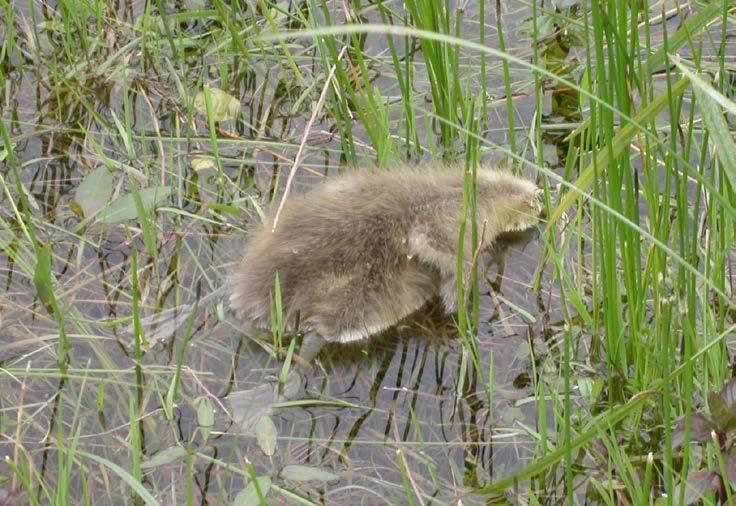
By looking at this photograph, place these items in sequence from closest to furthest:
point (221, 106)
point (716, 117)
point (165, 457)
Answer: point (716, 117) < point (165, 457) < point (221, 106)

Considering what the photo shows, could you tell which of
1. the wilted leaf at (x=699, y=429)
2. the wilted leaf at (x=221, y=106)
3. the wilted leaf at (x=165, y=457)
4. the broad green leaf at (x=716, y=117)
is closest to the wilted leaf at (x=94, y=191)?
the wilted leaf at (x=221, y=106)

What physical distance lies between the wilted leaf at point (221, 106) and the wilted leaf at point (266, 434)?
3.75 feet

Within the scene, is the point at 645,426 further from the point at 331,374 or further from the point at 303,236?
the point at 303,236

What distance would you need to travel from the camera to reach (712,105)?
1631mm

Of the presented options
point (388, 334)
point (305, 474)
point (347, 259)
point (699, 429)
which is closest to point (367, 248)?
point (347, 259)

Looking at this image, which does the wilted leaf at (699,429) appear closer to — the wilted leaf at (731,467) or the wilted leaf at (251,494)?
the wilted leaf at (731,467)

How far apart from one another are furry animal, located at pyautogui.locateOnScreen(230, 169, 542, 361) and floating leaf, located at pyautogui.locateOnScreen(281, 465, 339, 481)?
40cm

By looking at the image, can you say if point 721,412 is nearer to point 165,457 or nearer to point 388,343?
point 388,343

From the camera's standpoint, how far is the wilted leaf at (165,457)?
90.2 inches

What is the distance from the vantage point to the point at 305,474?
227cm

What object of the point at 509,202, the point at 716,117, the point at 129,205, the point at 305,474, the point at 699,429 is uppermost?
the point at 716,117

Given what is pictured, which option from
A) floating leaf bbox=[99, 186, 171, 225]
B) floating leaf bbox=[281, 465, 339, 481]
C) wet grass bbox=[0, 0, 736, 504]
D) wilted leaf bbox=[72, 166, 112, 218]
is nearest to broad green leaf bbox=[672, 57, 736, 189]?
wet grass bbox=[0, 0, 736, 504]

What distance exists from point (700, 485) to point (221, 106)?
1753 millimetres

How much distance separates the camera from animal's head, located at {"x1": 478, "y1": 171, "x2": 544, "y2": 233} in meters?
2.95
